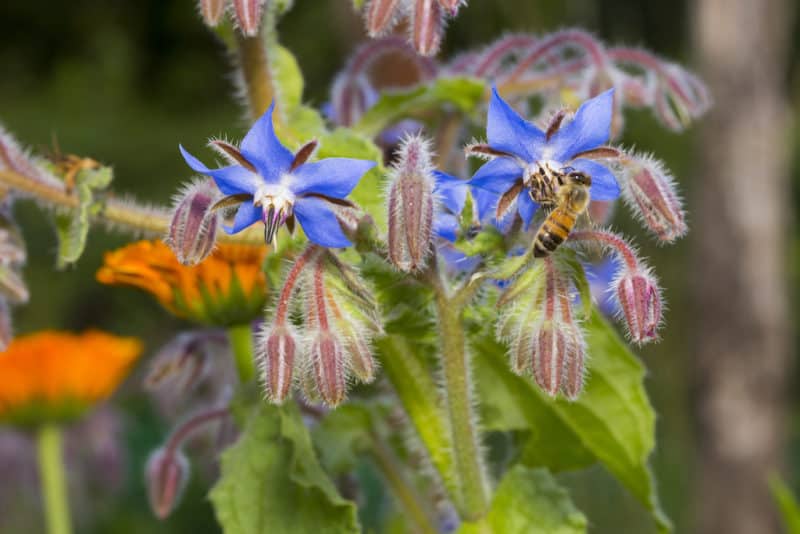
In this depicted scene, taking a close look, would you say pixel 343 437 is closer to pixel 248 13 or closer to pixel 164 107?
pixel 248 13

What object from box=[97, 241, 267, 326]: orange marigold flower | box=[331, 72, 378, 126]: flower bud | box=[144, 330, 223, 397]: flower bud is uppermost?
box=[331, 72, 378, 126]: flower bud

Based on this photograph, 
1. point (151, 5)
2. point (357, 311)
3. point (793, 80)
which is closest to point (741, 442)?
point (357, 311)

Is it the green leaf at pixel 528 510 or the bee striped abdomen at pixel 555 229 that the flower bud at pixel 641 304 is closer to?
the bee striped abdomen at pixel 555 229

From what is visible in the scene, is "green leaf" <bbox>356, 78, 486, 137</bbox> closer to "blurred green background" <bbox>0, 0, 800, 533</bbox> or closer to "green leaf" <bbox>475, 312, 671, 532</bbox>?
"green leaf" <bbox>475, 312, 671, 532</bbox>

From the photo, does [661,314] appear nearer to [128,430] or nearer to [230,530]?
[230,530]

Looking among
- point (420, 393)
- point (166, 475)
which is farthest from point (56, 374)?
point (420, 393)

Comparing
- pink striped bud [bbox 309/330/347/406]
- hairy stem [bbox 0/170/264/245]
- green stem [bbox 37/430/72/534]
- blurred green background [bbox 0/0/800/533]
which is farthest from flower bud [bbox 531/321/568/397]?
blurred green background [bbox 0/0/800/533]

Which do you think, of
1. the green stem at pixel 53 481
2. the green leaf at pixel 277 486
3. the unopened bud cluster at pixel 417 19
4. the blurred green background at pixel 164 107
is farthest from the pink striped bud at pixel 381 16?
the blurred green background at pixel 164 107
